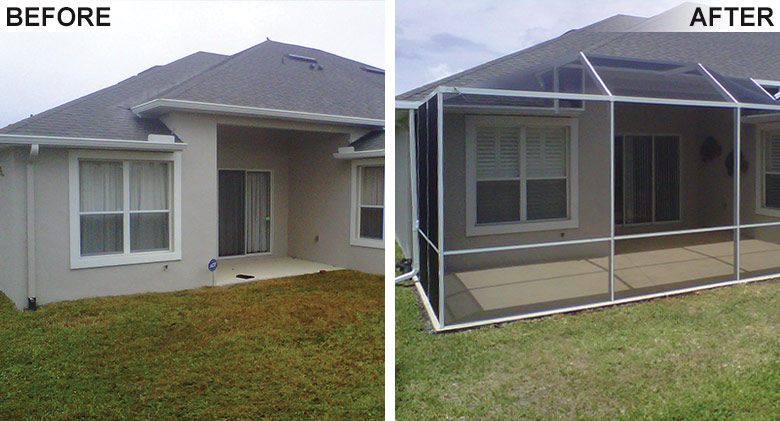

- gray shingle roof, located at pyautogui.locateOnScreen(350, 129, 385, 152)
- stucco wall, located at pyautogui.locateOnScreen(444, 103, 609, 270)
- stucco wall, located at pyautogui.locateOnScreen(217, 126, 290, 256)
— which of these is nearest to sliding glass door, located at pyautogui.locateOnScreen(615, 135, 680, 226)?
stucco wall, located at pyautogui.locateOnScreen(444, 103, 609, 270)

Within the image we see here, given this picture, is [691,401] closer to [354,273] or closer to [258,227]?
[354,273]

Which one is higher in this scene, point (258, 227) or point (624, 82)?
point (624, 82)

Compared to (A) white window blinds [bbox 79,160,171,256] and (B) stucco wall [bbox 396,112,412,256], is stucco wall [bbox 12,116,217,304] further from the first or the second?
(B) stucco wall [bbox 396,112,412,256]

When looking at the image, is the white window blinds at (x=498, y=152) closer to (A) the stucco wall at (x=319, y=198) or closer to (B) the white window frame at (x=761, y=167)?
(A) the stucco wall at (x=319, y=198)

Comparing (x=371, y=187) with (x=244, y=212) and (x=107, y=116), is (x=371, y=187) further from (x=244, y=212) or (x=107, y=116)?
(x=107, y=116)

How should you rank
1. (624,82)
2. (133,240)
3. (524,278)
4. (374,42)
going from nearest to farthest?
(133,240) < (374,42) < (524,278) < (624,82)

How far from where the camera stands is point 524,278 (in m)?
4.86

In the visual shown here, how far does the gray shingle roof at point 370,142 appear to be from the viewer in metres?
3.61

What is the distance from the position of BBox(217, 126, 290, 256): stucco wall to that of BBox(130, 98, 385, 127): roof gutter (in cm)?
11

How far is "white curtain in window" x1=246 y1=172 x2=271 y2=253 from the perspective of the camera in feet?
11.3

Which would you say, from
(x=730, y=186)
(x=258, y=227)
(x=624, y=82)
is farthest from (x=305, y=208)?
(x=730, y=186)

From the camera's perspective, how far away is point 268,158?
3.42 meters

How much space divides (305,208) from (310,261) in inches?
14.6

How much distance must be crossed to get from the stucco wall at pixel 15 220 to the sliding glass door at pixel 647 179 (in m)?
6.54
